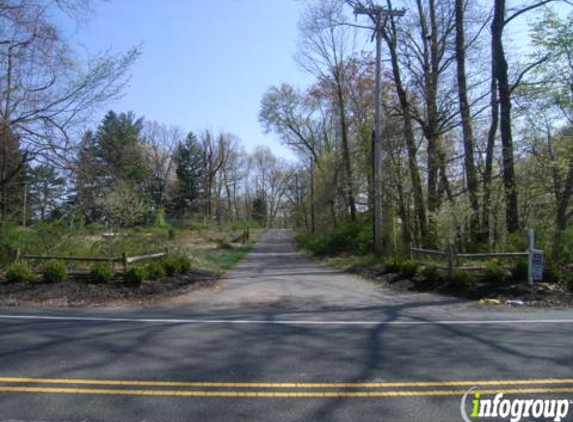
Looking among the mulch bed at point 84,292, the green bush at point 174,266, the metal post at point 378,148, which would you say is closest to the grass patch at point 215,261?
the green bush at point 174,266

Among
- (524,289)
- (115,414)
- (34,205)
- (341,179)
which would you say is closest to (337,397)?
(115,414)

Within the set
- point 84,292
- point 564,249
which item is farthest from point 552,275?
point 84,292

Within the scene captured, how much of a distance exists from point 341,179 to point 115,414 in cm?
3082

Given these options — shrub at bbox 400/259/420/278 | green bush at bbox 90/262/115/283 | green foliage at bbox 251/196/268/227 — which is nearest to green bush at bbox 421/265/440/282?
shrub at bbox 400/259/420/278

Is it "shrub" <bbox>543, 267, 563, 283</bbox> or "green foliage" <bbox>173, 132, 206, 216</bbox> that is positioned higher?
"green foliage" <bbox>173, 132, 206, 216</bbox>

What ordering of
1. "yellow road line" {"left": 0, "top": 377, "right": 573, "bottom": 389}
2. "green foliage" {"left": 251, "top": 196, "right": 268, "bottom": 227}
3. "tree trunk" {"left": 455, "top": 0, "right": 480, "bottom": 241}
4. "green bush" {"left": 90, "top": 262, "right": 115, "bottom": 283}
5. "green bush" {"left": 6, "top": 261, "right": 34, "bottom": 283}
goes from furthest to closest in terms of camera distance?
1. "green foliage" {"left": 251, "top": 196, "right": 268, "bottom": 227}
2. "tree trunk" {"left": 455, "top": 0, "right": 480, "bottom": 241}
3. "green bush" {"left": 90, "top": 262, "right": 115, "bottom": 283}
4. "green bush" {"left": 6, "top": 261, "right": 34, "bottom": 283}
5. "yellow road line" {"left": 0, "top": 377, "right": 573, "bottom": 389}

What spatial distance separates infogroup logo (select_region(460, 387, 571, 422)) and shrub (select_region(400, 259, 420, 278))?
33.1 feet

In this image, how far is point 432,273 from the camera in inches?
515

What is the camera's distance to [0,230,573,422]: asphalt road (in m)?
3.98

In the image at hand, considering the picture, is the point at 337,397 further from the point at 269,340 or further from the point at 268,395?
the point at 269,340

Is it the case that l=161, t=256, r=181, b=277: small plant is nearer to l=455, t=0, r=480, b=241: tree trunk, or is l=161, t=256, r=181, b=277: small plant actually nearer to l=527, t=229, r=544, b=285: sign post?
l=527, t=229, r=544, b=285: sign post

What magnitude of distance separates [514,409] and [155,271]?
11793 mm

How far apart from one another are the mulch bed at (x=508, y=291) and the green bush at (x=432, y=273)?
0.42ft

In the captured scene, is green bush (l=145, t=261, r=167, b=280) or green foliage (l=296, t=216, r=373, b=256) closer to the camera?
green bush (l=145, t=261, r=167, b=280)
